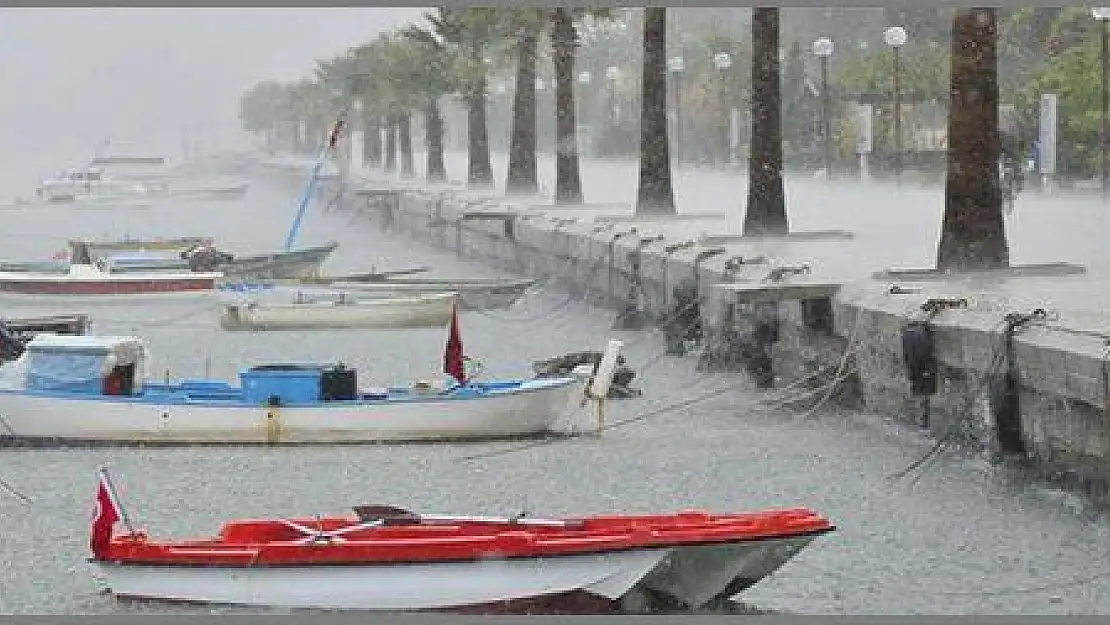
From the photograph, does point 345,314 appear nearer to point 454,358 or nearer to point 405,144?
point 454,358

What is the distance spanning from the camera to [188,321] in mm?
39156

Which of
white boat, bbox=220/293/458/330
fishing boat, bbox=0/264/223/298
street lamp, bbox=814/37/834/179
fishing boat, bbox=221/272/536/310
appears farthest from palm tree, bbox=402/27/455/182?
white boat, bbox=220/293/458/330

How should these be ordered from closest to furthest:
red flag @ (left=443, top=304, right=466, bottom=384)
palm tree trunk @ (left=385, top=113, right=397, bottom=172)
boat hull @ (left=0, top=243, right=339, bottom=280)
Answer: red flag @ (left=443, top=304, right=466, bottom=384) < boat hull @ (left=0, top=243, right=339, bottom=280) < palm tree trunk @ (left=385, top=113, right=397, bottom=172)

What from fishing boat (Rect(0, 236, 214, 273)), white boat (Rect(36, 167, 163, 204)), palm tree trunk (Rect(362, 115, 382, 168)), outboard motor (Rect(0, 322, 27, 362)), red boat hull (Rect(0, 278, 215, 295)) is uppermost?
outboard motor (Rect(0, 322, 27, 362))

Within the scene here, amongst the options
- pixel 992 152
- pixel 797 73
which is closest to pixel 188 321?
pixel 992 152

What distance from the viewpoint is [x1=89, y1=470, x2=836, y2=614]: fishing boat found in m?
14.4

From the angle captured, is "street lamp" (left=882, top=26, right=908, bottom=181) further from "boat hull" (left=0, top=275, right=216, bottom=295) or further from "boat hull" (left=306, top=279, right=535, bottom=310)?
"boat hull" (left=0, top=275, right=216, bottom=295)

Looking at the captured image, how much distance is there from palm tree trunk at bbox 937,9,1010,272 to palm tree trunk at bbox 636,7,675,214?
53.7 ft

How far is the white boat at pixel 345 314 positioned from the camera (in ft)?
117

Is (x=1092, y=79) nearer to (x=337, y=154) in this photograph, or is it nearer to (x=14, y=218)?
(x=337, y=154)

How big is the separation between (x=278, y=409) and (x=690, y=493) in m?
5.01

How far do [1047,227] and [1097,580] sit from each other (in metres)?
18.2

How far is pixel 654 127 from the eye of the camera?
139 feet

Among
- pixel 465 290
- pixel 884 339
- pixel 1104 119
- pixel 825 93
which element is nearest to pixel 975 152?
pixel 884 339
